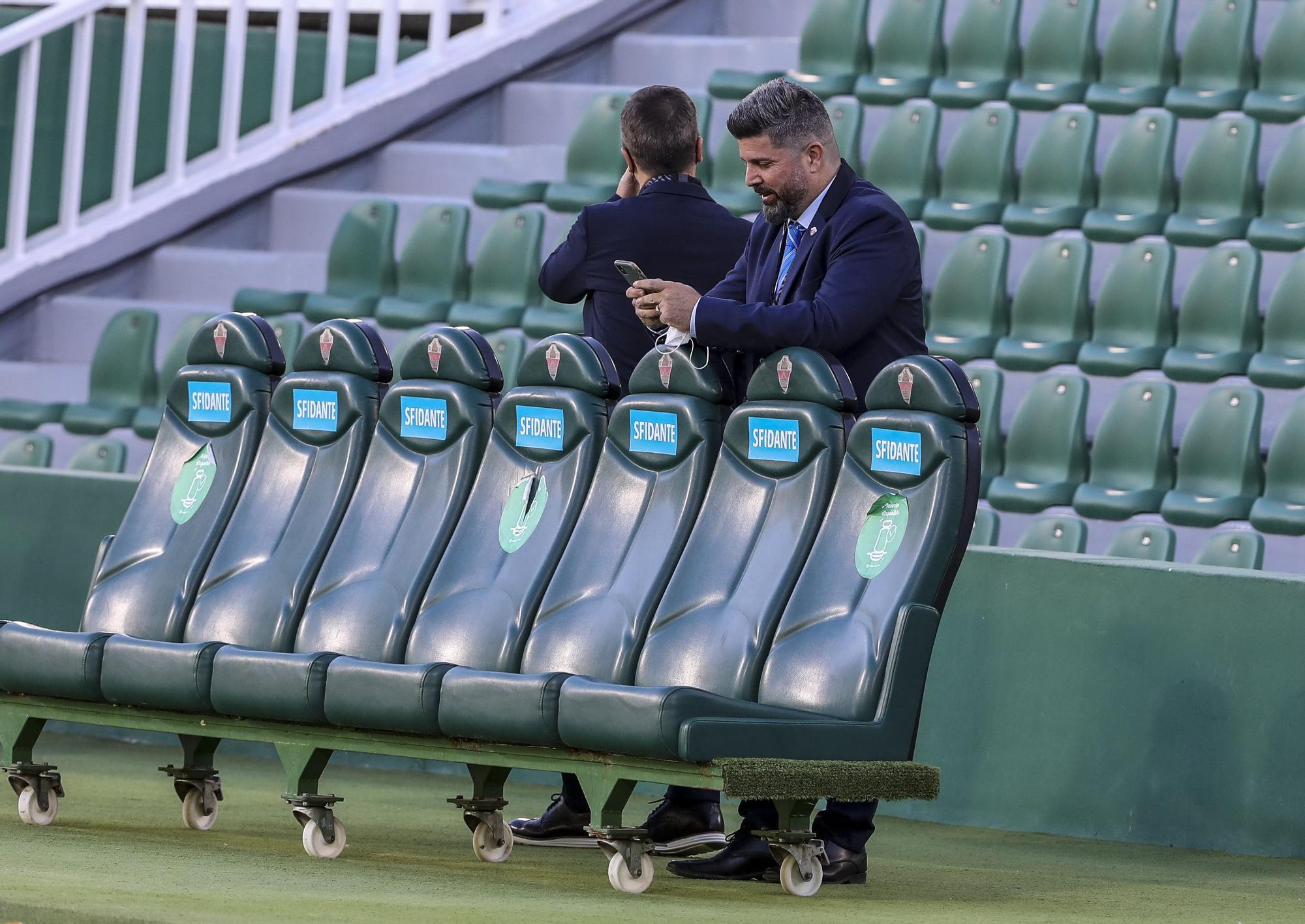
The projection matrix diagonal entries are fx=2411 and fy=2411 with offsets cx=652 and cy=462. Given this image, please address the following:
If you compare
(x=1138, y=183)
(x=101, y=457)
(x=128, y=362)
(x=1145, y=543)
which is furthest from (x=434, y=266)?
(x=1145, y=543)

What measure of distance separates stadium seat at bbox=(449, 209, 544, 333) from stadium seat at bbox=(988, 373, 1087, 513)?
1978 millimetres

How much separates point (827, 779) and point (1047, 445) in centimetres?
302

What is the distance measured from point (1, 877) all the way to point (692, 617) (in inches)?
52.2

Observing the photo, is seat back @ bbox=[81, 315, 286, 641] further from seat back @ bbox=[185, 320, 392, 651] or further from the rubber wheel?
the rubber wheel

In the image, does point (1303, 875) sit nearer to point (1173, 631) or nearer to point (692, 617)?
point (1173, 631)

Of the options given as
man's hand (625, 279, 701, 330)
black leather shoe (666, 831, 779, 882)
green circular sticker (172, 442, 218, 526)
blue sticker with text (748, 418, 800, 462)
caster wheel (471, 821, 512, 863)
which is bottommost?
caster wheel (471, 821, 512, 863)

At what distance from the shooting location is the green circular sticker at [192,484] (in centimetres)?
523

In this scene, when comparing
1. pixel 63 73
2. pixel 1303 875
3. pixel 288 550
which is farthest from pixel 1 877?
pixel 63 73

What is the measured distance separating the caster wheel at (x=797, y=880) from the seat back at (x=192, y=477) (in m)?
1.52

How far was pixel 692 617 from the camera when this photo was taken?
449 centimetres

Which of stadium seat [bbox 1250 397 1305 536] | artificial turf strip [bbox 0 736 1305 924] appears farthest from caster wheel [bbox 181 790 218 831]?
stadium seat [bbox 1250 397 1305 536]

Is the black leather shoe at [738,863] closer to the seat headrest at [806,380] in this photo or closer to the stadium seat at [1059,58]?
the seat headrest at [806,380]

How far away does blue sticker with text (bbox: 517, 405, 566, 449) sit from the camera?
4816mm

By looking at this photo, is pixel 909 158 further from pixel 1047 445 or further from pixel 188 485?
pixel 188 485
